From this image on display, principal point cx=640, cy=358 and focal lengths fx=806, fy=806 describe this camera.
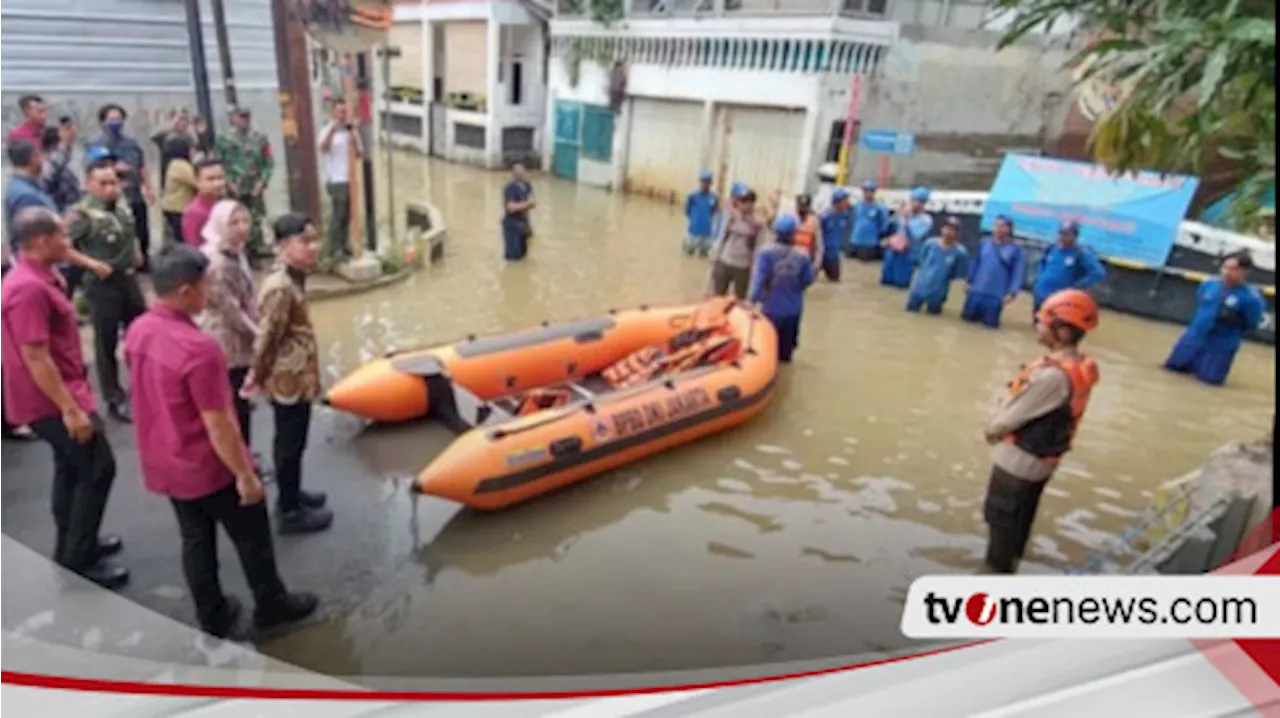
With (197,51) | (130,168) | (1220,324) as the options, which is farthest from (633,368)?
(1220,324)

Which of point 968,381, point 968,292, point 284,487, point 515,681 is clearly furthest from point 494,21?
point 515,681

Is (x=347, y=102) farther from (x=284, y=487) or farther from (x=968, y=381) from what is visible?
(x=968, y=381)

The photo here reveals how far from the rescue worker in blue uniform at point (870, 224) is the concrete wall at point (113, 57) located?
633 centimetres

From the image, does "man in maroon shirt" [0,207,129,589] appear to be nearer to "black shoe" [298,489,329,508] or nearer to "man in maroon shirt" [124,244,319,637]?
"man in maroon shirt" [124,244,319,637]

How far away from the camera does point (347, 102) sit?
4.96 meters

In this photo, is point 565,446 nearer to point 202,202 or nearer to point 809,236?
point 202,202

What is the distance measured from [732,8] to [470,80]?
5.22 meters

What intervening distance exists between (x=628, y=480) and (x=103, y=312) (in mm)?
2135

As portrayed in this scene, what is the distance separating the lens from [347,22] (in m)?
4.61

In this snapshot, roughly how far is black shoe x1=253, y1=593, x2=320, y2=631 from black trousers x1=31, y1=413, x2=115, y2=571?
18.4 inches

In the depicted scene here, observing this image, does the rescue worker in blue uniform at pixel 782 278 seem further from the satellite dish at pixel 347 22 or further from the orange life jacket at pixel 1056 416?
the satellite dish at pixel 347 22

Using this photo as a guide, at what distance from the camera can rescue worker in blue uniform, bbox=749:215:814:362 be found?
4.86 meters

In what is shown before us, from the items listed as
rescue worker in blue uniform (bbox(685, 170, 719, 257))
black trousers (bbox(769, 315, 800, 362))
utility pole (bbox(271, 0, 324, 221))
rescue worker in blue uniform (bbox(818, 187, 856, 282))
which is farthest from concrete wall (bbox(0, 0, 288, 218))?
rescue worker in blue uniform (bbox(818, 187, 856, 282))

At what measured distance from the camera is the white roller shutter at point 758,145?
803 centimetres
